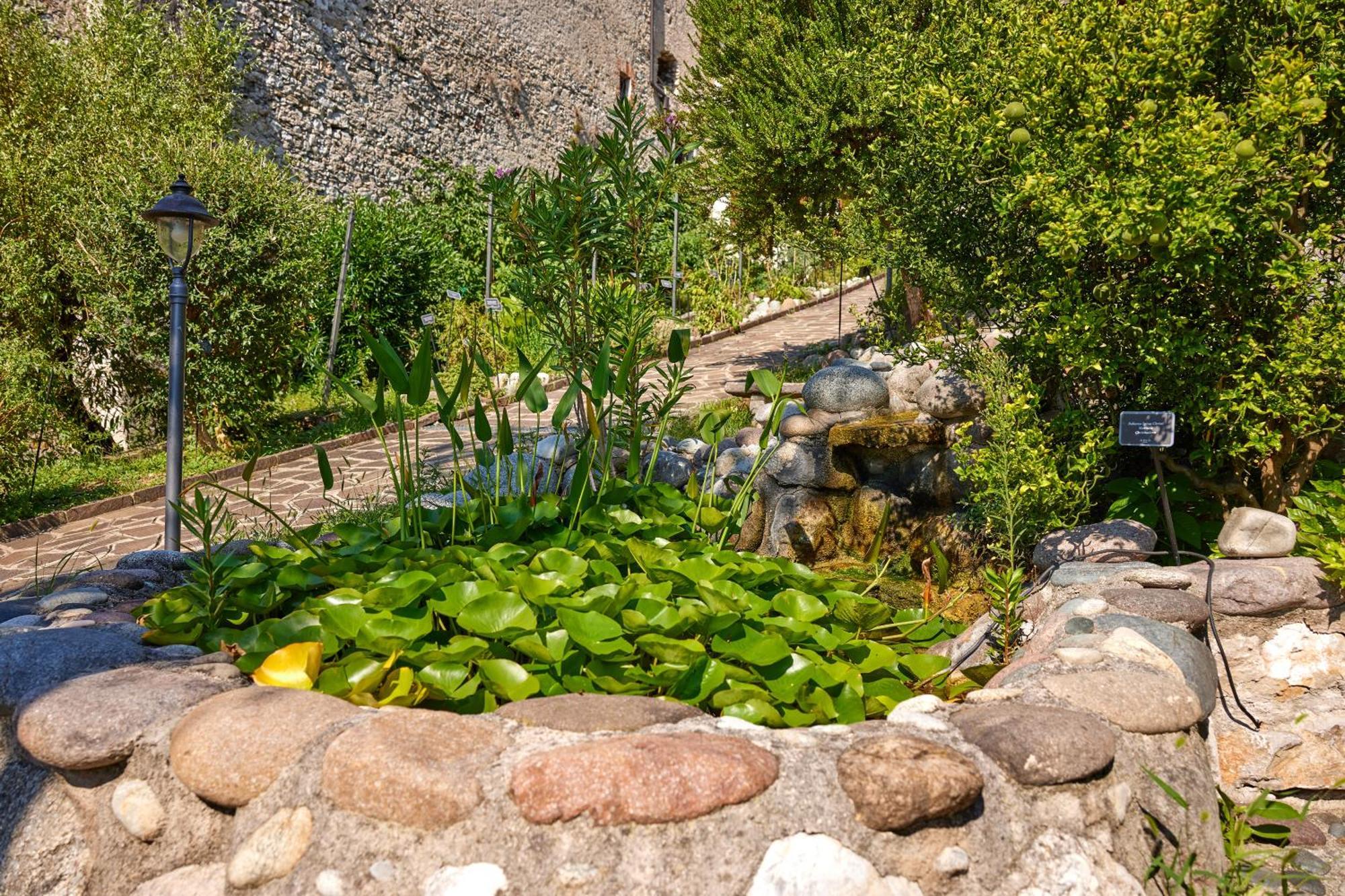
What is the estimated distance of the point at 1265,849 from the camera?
2221mm

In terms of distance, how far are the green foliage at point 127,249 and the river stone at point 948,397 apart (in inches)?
231

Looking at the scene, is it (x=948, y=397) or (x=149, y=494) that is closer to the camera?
(x=948, y=397)

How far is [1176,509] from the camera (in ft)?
11.8

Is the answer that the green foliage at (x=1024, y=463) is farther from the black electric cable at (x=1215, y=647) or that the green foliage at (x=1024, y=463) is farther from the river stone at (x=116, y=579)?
the river stone at (x=116, y=579)

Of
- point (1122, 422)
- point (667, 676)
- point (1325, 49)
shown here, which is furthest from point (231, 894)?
point (1325, 49)

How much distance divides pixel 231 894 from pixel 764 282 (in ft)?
44.2

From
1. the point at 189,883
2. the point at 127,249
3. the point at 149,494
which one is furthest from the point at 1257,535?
the point at 127,249

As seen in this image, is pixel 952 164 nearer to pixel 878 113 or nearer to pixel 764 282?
pixel 878 113

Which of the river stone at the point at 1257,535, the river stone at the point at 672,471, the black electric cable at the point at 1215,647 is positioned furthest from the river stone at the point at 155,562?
the river stone at the point at 1257,535

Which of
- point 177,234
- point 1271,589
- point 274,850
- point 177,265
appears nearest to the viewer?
point 274,850

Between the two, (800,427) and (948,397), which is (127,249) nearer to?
(800,427)

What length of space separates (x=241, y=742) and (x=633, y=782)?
0.77m

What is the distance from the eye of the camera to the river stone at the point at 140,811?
1836 mm

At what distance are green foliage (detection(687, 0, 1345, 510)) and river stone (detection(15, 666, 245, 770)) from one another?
2740mm
